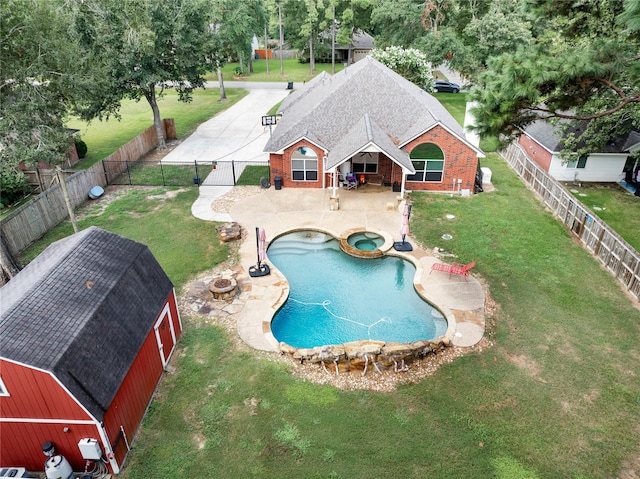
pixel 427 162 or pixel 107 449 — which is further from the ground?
pixel 427 162

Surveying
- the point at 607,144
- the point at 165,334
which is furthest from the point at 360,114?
the point at 165,334

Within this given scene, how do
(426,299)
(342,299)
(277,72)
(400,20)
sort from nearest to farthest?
(426,299)
(342,299)
(400,20)
(277,72)

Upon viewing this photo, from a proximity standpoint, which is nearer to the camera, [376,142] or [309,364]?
[309,364]

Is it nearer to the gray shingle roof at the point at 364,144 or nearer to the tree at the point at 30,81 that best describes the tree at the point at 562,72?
the gray shingle roof at the point at 364,144

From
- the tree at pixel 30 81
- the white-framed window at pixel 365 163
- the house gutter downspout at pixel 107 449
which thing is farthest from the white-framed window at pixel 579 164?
the house gutter downspout at pixel 107 449

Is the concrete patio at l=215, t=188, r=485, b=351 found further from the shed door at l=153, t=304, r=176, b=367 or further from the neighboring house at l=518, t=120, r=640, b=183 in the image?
the neighboring house at l=518, t=120, r=640, b=183

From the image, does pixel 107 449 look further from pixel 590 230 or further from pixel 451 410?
pixel 590 230

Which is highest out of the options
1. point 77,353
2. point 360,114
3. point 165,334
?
point 360,114
